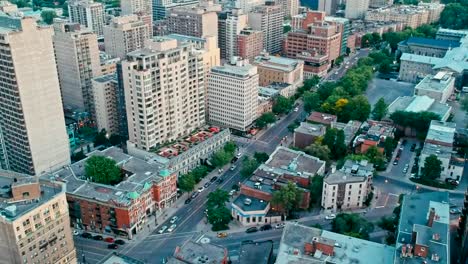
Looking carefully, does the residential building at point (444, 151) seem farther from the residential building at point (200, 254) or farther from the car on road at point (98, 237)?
the car on road at point (98, 237)

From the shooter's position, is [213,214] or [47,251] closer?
[47,251]

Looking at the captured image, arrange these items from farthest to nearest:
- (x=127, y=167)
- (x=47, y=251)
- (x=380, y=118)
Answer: (x=380, y=118) → (x=127, y=167) → (x=47, y=251)

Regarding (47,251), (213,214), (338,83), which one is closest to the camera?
(47,251)

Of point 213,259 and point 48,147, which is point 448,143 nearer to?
point 213,259

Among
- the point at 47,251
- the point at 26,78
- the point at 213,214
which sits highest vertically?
the point at 26,78

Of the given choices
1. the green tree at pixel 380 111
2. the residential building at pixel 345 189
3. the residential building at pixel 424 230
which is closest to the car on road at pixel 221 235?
the residential building at pixel 345 189

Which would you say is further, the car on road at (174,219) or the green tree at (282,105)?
the green tree at (282,105)

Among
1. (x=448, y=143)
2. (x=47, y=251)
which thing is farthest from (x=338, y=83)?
(x=47, y=251)

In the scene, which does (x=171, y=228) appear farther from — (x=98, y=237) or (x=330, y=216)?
(x=330, y=216)

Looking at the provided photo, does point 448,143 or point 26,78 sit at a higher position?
point 26,78
